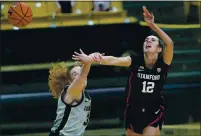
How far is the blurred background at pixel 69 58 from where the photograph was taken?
7.67 m

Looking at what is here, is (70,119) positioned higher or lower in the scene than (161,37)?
lower

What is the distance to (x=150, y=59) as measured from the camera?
562 cm

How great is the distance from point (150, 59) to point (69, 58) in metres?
2.47

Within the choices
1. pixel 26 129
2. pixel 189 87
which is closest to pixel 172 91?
pixel 189 87

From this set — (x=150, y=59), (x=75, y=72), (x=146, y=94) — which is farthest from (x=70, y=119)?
(x=150, y=59)

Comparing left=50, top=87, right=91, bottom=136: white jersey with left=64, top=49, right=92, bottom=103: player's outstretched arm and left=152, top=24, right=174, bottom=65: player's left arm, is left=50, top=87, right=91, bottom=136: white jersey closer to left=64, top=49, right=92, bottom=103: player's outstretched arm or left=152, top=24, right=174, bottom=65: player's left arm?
left=64, top=49, right=92, bottom=103: player's outstretched arm

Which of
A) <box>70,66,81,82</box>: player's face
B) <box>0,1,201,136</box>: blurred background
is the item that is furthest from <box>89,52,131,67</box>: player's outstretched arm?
<box>0,1,201,136</box>: blurred background

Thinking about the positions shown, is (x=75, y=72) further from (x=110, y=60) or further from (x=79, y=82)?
(x=110, y=60)

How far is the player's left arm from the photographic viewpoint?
5.48 metres

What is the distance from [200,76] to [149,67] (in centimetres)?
253

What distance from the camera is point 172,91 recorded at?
7.96m

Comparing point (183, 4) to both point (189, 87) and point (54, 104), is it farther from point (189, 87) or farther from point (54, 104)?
point (54, 104)

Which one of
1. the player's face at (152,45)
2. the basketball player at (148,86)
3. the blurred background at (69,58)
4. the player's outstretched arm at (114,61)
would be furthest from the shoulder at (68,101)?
the blurred background at (69,58)

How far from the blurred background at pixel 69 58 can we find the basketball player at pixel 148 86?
76.8 inches
